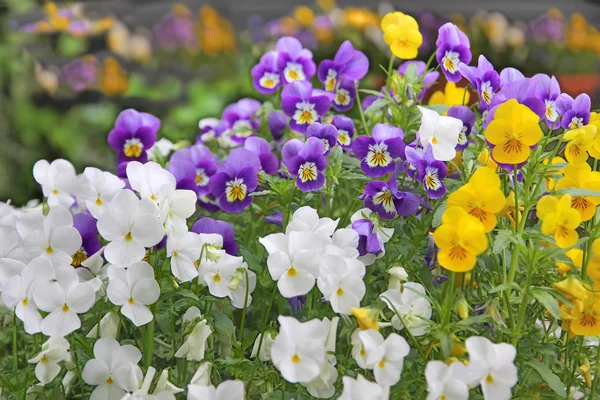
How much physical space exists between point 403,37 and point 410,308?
45cm

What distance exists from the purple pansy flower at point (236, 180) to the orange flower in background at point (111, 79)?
94.6 inches

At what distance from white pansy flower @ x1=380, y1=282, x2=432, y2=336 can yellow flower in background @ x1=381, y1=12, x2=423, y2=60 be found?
0.39 m

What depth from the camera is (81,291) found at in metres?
0.99

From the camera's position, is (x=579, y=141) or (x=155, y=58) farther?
(x=155, y=58)

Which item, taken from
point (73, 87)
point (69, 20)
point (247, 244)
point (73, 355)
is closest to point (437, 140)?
point (247, 244)

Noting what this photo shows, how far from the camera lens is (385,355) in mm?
926

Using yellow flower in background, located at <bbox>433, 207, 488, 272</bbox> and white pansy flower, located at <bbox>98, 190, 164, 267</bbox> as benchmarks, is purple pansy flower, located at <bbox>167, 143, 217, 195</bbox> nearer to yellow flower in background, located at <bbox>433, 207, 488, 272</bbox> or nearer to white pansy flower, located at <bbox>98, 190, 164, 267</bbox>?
white pansy flower, located at <bbox>98, 190, 164, 267</bbox>

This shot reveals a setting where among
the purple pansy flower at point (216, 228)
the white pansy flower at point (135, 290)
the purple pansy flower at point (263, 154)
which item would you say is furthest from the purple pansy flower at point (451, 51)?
the white pansy flower at point (135, 290)

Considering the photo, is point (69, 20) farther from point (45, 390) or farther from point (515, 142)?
point (515, 142)

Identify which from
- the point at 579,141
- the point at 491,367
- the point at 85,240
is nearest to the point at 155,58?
the point at 85,240

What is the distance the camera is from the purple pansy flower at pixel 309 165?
110 centimetres

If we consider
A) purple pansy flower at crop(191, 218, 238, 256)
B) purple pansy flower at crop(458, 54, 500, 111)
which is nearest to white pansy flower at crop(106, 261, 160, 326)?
purple pansy flower at crop(191, 218, 238, 256)

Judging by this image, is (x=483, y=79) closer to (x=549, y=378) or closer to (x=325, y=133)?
(x=325, y=133)

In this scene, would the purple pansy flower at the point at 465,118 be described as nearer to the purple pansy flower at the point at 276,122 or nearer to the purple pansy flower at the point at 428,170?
the purple pansy flower at the point at 428,170
